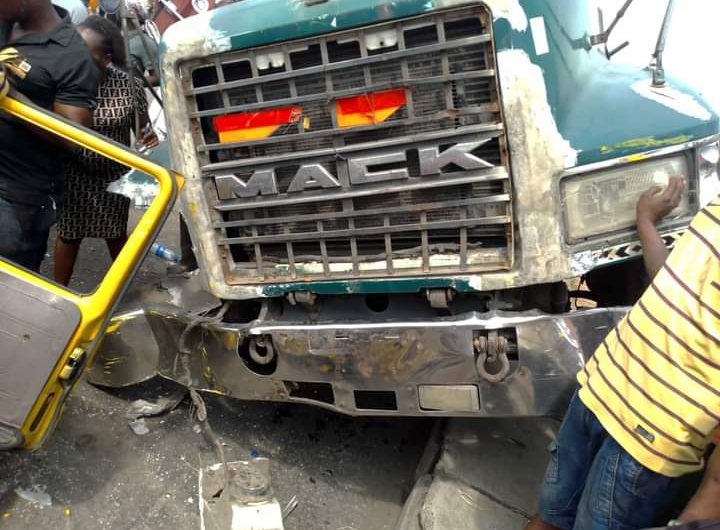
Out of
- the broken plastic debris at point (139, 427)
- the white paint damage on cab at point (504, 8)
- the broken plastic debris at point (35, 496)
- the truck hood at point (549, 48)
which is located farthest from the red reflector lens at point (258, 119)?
the broken plastic debris at point (35, 496)

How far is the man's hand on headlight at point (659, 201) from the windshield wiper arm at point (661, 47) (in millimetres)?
485

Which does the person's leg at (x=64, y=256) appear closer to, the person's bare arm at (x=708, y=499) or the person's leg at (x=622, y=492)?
the person's leg at (x=622, y=492)

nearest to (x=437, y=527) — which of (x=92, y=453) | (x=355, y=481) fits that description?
(x=355, y=481)

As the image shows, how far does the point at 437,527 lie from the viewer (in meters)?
2.38

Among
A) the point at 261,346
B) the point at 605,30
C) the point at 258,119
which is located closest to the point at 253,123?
the point at 258,119

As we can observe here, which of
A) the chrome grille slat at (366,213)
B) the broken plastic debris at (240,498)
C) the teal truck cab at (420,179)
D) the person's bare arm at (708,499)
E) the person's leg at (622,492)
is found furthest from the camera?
the broken plastic debris at (240,498)

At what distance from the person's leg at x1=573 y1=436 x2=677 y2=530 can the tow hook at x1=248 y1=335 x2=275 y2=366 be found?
1.36 m

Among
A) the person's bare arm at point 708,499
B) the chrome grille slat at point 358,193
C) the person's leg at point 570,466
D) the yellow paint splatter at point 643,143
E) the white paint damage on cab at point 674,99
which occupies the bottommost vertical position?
the person's leg at point 570,466

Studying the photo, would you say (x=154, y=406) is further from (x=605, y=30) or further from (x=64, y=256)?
(x=605, y=30)

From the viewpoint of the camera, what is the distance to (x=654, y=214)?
2.21 metres

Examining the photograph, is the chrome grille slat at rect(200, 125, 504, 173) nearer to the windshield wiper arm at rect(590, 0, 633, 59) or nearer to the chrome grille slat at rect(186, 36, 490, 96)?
the chrome grille slat at rect(186, 36, 490, 96)

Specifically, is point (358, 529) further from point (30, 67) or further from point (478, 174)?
point (30, 67)

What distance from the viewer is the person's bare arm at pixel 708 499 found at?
1.45 meters

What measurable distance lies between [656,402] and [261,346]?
160 centimetres
